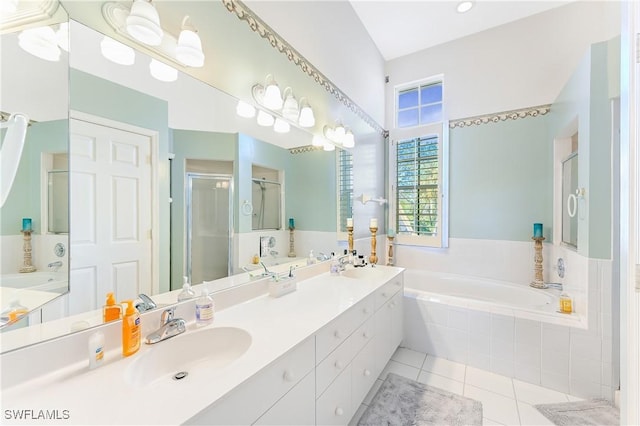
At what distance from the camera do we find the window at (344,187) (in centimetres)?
236

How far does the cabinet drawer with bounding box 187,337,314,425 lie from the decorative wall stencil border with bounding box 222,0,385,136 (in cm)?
169

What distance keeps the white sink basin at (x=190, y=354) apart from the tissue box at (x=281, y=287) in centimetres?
43

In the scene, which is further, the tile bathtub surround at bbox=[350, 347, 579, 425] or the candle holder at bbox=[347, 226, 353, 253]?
the candle holder at bbox=[347, 226, 353, 253]

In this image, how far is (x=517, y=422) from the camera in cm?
154

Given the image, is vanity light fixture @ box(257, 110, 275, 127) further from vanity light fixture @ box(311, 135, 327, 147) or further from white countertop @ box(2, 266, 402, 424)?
white countertop @ box(2, 266, 402, 424)

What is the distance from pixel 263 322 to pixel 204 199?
0.66 m

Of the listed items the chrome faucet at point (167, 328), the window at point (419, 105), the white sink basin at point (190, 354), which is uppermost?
the window at point (419, 105)

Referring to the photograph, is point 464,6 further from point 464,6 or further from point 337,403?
point 337,403

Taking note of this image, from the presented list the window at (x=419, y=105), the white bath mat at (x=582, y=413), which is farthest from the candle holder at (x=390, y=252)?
the white bath mat at (x=582, y=413)

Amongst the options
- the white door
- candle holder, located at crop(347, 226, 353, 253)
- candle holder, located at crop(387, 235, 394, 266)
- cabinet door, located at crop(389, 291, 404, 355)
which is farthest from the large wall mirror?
candle holder, located at crop(387, 235, 394, 266)

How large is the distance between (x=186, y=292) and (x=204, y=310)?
4.9 inches

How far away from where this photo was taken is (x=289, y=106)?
172 cm

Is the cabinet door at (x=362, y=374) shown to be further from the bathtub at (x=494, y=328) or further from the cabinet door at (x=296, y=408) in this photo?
the bathtub at (x=494, y=328)

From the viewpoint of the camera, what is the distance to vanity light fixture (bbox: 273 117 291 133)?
5.48ft
